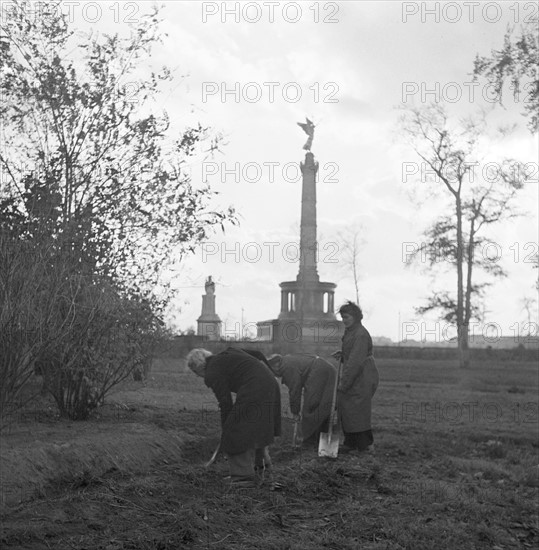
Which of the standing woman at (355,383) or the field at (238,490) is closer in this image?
the field at (238,490)

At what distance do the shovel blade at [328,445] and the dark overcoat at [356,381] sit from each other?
437 millimetres

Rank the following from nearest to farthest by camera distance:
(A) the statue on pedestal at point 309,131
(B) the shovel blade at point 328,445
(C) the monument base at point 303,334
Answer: (B) the shovel blade at point 328,445
(C) the monument base at point 303,334
(A) the statue on pedestal at point 309,131

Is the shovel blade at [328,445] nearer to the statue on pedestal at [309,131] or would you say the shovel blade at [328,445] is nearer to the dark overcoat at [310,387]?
the dark overcoat at [310,387]

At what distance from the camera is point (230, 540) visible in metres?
6.60

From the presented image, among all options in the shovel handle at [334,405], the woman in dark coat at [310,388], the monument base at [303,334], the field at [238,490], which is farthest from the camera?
the monument base at [303,334]

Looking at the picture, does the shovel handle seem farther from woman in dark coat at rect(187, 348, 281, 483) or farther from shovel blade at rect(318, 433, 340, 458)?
woman in dark coat at rect(187, 348, 281, 483)

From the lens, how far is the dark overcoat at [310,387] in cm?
1162

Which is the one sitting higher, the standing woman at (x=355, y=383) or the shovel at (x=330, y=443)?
the standing woman at (x=355, y=383)

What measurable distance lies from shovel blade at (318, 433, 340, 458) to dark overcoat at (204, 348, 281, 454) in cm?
224

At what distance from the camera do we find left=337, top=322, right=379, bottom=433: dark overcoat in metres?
11.7

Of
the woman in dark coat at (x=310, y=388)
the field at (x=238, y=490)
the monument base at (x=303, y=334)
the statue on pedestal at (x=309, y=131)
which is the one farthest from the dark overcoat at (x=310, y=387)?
the statue on pedestal at (x=309, y=131)

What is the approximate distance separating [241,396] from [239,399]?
1.3 inches

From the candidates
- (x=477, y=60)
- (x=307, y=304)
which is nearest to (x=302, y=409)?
(x=477, y=60)

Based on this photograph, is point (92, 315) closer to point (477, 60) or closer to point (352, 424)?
point (352, 424)
